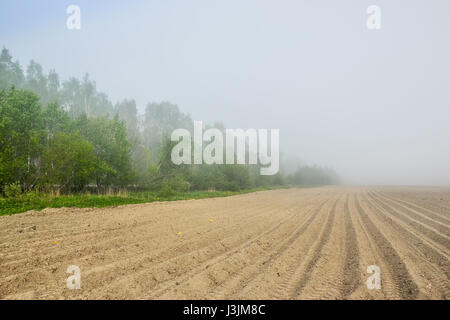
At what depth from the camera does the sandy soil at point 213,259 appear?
8.98 ft

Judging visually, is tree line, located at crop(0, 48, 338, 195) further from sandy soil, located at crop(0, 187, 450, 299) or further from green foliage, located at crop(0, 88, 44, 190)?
sandy soil, located at crop(0, 187, 450, 299)

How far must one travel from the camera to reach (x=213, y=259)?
3908 millimetres

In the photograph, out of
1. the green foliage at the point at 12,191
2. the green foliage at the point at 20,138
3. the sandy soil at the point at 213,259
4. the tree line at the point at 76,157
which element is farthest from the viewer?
the tree line at the point at 76,157

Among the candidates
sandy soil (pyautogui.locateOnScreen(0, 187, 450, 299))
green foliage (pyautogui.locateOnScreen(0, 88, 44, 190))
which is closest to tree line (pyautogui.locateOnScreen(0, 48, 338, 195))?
green foliage (pyautogui.locateOnScreen(0, 88, 44, 190))

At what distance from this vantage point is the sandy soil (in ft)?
8.98

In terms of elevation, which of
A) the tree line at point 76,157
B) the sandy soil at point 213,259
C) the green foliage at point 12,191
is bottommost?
the sandy soil at point 213,259

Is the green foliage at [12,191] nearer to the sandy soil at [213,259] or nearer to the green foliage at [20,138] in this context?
the green foliage at [20,138]

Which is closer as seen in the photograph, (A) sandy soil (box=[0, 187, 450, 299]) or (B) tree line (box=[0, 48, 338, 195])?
(A) sandy soil (box=[0, 187, 450, 299])

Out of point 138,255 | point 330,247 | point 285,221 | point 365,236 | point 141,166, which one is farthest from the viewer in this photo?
point 141,166

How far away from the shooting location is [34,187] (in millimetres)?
11227

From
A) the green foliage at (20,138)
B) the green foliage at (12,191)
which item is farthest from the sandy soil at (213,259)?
the green foliage at (20,138)
